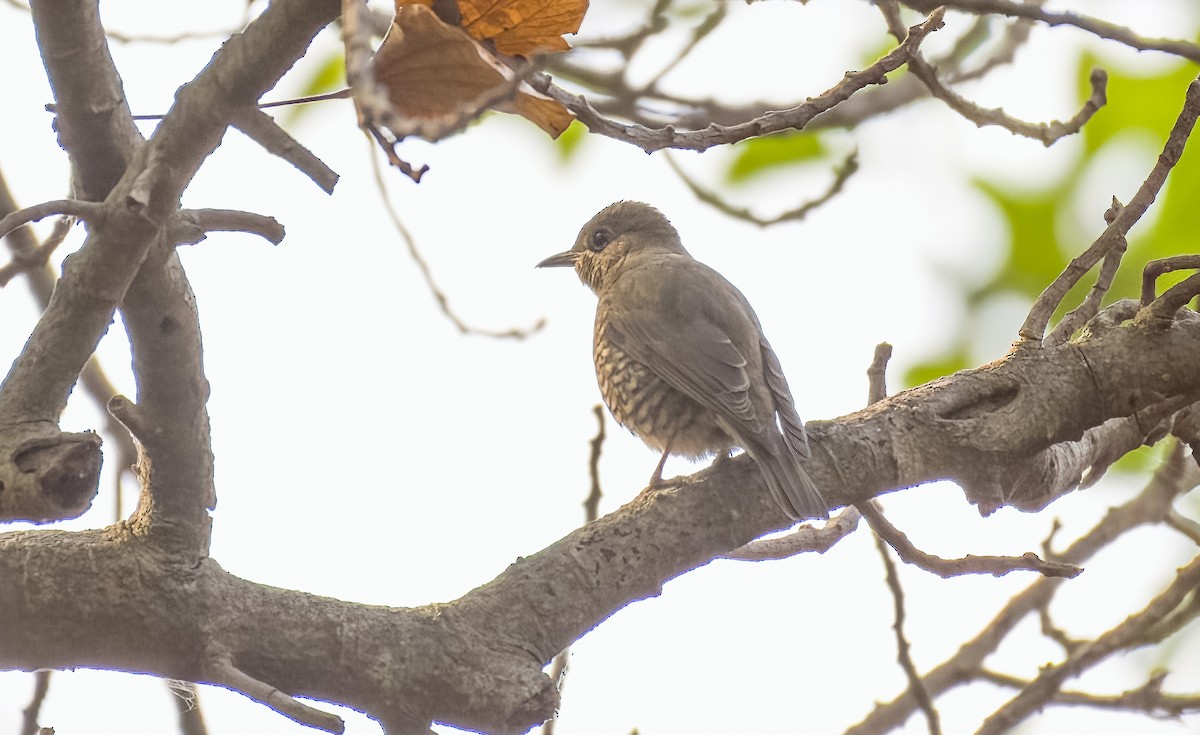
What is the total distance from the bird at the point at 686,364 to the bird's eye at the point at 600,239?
13.4 inches

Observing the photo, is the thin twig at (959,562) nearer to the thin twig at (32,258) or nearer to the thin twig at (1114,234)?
the thin twig at (1114,234)

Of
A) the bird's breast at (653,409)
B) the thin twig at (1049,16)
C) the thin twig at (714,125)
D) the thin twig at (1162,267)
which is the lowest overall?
the thin twig at (714,125)

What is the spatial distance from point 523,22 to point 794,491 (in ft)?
4.91

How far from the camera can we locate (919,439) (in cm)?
330

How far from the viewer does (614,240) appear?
6137 mm

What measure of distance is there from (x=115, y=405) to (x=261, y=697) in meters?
0.55

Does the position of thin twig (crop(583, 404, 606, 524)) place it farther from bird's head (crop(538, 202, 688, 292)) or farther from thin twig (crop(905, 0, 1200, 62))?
bird's head (crop(538, 202, 688, 292))

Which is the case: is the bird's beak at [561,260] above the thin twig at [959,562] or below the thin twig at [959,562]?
above

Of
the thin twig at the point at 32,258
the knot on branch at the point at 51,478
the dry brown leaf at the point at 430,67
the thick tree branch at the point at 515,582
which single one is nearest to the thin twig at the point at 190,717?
the thick tree branch at the point at 515,582

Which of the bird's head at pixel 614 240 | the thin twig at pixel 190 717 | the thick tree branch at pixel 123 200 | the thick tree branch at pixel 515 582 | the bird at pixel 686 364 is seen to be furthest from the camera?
the bird's head at pixel 614 240

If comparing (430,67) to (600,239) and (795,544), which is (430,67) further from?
(600,239)

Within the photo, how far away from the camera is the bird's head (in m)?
6.05

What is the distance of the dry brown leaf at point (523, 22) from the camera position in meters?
2.29

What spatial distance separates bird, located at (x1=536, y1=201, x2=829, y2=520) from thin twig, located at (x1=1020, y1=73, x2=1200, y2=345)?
0.71 meters
